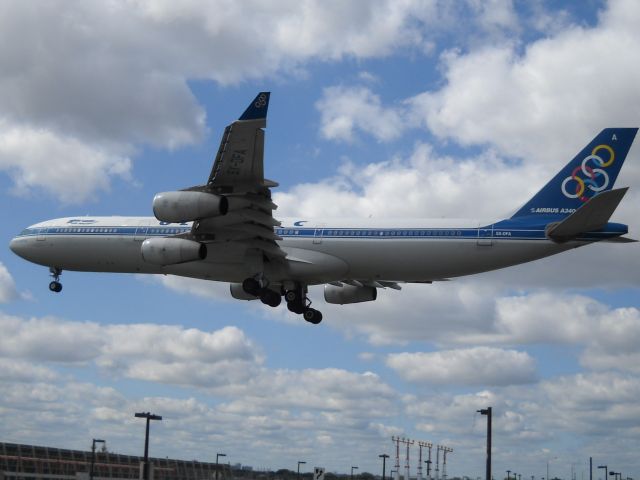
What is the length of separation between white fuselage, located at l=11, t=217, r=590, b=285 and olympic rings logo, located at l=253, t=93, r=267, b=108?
10239 millimetres

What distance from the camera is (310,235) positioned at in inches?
1747

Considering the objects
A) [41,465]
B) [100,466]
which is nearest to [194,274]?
[41,465]

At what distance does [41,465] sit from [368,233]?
40839 mm

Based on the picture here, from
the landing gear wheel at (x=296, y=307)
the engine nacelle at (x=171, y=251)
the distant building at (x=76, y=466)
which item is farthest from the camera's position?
the distant building at (x=76, y=466)

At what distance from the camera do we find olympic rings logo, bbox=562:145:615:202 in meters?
41.4

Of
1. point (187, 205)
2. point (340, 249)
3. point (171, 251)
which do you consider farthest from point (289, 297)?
point (187, 205)

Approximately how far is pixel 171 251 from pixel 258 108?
9.77m

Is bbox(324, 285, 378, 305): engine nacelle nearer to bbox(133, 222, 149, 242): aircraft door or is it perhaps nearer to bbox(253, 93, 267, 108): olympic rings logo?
bbox(133, 222, 149, 242): aircraft door

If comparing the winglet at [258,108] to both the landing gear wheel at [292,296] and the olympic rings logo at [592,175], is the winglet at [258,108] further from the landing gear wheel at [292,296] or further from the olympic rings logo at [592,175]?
the olympic rings logo at [592,175]

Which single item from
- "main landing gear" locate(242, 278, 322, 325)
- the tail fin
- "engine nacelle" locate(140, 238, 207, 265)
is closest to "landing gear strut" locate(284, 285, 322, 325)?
"main landing gear" locate(242, 278, 322, 325)

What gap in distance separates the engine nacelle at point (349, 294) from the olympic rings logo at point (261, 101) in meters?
17.8

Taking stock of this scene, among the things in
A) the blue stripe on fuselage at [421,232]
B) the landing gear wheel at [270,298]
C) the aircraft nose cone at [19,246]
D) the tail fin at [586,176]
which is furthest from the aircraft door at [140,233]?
the tail fin at [586,176]

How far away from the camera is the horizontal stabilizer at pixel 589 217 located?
36.6 meters

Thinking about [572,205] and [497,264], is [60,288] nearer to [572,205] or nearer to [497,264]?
[497,264]
